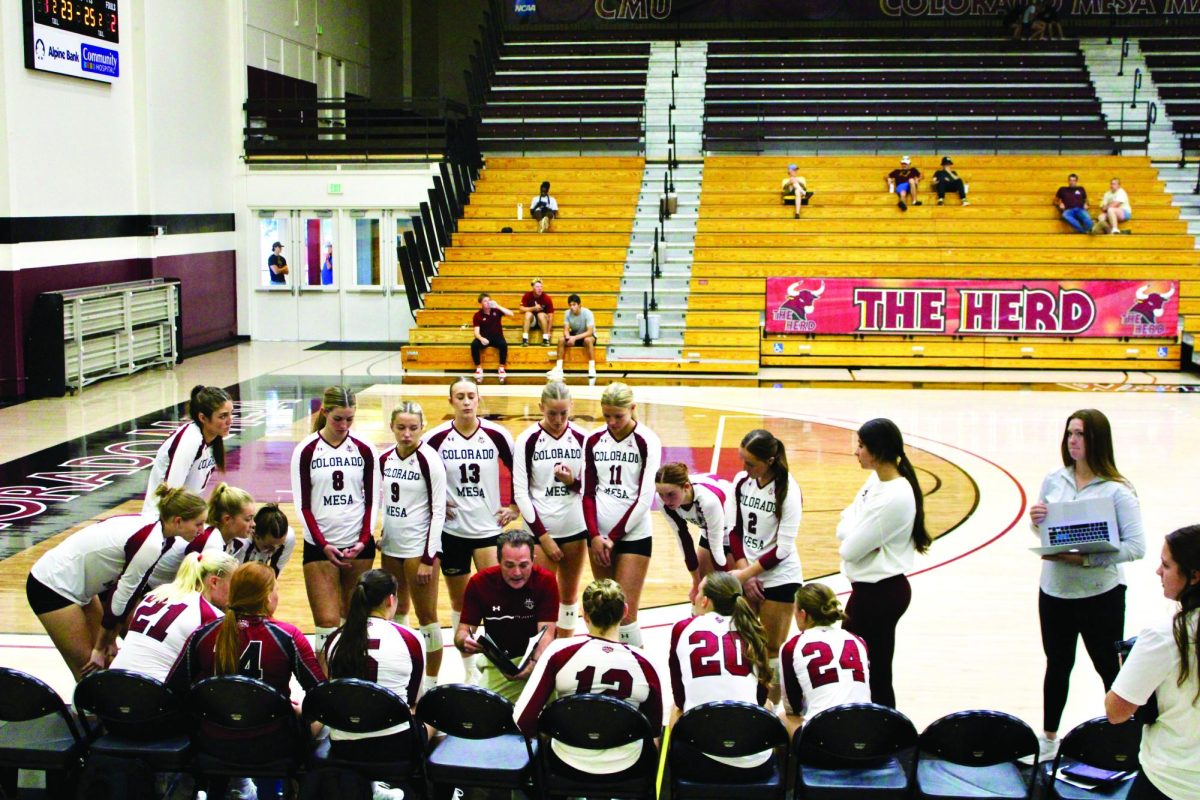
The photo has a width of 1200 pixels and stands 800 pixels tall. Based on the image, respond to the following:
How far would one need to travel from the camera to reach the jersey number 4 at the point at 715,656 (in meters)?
4.85

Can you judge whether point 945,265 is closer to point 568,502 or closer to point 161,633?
point 568,502

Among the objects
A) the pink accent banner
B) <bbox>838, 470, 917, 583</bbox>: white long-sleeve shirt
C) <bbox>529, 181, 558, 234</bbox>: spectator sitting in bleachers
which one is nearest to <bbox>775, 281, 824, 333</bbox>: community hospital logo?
the pink accent banner

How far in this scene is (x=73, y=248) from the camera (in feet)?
59.2

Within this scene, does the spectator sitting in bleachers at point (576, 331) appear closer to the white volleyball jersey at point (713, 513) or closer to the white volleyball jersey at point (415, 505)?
the white volleyball jersey at point (415, 505)

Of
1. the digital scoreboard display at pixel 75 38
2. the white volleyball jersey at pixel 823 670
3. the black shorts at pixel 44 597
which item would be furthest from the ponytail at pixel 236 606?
the digital scoreboard display at pixel 75 38

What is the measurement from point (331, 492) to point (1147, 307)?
1629 centimetres

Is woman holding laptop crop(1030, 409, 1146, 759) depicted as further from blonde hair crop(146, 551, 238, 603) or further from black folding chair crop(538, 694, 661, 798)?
blonde hair crop(146, 551, 238, 603)

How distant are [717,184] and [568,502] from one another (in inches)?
691

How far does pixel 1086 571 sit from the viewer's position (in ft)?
18.1

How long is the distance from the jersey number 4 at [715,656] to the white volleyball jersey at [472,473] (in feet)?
7.81

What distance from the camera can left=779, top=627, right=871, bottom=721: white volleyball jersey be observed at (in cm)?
479

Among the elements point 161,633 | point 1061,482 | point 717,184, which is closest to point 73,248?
point 717,184

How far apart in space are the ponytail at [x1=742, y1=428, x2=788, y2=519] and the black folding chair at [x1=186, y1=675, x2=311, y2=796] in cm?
249

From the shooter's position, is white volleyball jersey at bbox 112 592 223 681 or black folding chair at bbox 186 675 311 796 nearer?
black folding chair at bbox 186 675 311 796
